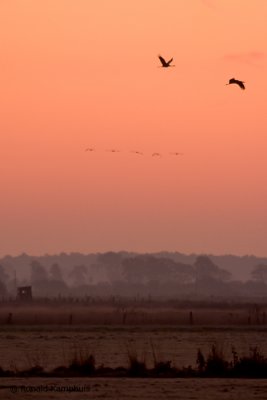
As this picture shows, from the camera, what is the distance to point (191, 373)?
3628cm

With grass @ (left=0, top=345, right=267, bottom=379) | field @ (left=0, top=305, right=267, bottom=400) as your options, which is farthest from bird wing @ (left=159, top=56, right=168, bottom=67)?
grass @ (left=0, top=345, right=267, bottom=379)

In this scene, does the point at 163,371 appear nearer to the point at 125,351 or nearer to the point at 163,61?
the point at 163,61

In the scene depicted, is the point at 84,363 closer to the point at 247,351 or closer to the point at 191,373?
the point at 191,373

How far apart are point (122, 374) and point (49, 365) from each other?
6.22 metres

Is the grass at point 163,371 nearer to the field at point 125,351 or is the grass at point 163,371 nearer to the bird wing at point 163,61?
the field at point 125,351
